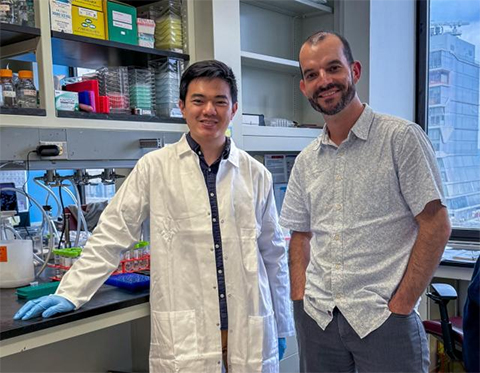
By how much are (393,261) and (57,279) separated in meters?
1.21

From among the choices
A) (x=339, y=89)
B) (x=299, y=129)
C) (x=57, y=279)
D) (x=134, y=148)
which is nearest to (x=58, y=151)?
(x=134, y=148)

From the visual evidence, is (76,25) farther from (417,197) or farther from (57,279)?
(417,197)

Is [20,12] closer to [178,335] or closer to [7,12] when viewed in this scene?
[7,12]

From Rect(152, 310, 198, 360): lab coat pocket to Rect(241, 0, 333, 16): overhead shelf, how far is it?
6.46 feet

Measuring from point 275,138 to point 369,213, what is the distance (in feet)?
4.32

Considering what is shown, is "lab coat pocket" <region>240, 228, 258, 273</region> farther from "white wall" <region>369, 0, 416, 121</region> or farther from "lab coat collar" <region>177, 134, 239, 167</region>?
"white wall" <region>369, 0, 416, 121</region>

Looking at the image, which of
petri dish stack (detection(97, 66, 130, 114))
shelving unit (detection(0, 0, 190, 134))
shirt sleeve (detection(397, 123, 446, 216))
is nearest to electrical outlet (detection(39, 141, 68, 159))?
shelving unit (detection(0, 0, 190, 134))

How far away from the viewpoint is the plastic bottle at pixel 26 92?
176cm

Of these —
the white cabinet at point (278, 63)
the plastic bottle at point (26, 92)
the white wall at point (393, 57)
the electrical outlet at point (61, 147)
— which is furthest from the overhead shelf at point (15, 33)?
the white wall at point (393, 57)

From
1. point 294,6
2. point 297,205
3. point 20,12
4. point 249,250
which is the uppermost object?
point 294,6

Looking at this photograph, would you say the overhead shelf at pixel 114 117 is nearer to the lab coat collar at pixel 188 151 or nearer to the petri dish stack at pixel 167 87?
the petri dish stack at pixel 167 87

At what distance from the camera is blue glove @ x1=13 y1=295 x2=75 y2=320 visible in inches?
56.1

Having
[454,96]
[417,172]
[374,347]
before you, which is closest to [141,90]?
[417,172]

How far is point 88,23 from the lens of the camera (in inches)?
75.8
